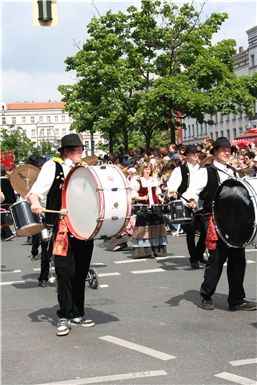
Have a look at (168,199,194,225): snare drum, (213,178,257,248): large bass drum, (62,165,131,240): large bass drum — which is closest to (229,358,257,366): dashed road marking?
(213,178,257,248): large bass drum

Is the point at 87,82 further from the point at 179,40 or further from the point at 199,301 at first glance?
the point at 199,301

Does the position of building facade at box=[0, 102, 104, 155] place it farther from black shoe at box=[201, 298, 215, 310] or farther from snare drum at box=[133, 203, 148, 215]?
black shoe at box=[201, 298, 215, 310]

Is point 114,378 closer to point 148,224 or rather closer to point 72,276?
point 72,276

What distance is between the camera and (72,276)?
259 inches

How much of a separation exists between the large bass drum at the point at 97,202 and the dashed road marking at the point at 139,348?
0.95 m

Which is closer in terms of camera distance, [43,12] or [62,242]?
[62,242]

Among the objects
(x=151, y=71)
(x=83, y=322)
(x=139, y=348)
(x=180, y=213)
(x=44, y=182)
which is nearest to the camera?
(x=139, y=348)

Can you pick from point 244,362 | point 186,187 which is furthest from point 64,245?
point 186,187

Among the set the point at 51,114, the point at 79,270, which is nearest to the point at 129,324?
the point at 79,270

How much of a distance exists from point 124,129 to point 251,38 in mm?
49658

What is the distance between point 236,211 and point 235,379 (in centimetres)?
188

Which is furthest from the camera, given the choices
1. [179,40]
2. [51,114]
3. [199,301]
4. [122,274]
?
[51,114]

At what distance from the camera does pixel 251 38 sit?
78.2 meters

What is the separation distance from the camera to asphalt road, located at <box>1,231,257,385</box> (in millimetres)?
5152
